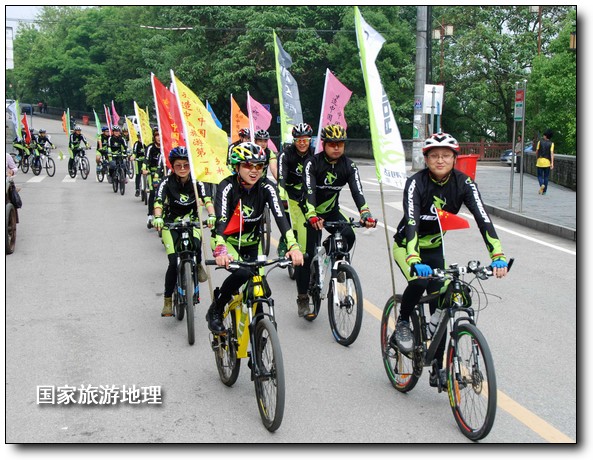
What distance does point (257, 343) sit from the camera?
18.0 ft

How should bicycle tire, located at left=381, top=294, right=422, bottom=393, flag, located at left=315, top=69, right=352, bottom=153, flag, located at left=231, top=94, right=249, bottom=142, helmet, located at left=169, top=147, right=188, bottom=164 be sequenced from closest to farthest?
bicycle tire, located at left=381, top=294, right=422, bottom=393 < helmet, located at left=169, top=147, right=188, bottom=164 < flag, located at left=315, top=69, right=352, bottom=153 < flag, located at left=231, top=94, right=249, bottom=142

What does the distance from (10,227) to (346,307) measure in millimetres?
6666

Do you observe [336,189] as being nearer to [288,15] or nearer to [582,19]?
[582,19]

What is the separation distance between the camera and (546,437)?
→ 505cm

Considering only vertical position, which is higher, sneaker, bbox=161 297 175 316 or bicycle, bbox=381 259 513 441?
bicycle, bbox=381 259 513 441

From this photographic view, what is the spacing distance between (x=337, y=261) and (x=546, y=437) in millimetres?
2951

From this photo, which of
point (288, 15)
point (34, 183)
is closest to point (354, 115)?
point (288, 15)

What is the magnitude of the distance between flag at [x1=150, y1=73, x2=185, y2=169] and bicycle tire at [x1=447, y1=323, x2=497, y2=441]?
4.81m

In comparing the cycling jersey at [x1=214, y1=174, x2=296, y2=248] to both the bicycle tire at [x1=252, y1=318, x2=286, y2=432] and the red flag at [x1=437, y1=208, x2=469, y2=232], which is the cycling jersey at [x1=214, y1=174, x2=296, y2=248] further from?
the red flag at [x1=437, y1=208, x2=469, y2=232]

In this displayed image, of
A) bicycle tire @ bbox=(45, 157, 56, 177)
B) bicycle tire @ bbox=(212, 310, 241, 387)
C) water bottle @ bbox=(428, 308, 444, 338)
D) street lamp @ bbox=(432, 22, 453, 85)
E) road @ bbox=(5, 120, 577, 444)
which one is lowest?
bicycle tire @ bbox=(45, 157, 56, 177)

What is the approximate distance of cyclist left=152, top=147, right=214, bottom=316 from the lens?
25.9ft

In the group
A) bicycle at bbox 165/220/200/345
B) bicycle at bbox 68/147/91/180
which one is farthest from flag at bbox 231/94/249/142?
bicycle at bbox 68/147/91/180

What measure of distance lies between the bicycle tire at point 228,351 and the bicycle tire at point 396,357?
45.9 inches

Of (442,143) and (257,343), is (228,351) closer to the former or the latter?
(257,343)
